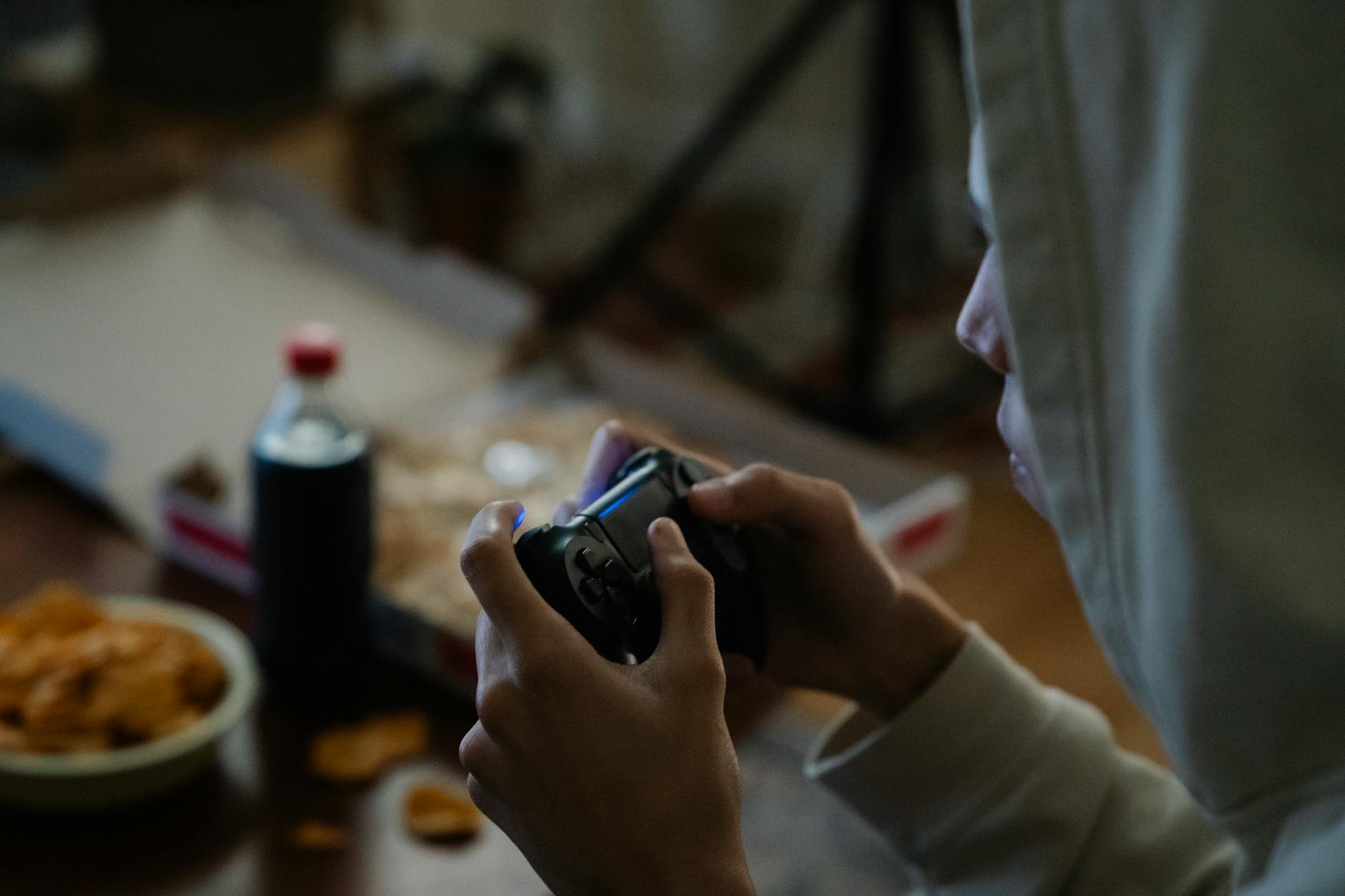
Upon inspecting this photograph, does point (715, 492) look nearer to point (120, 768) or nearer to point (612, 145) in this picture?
point (120, 768)

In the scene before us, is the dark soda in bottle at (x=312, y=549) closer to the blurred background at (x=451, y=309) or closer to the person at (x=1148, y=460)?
the blurred background at (x=451, y=309)

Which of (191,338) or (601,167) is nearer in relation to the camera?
(191,338)

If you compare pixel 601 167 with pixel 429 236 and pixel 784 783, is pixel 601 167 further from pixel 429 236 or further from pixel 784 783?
pixel 784 783

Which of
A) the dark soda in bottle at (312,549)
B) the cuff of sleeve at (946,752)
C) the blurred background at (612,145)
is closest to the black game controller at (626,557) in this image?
the cuff of sleeve at (946,752)

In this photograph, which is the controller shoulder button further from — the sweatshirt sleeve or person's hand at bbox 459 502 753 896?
the sweatshirt sleeve

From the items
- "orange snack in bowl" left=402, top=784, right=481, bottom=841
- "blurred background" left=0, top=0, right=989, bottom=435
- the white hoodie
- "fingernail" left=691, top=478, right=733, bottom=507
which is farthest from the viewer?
"blurred background" left=0, top=0, right=989, bottom=435

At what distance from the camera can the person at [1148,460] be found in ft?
1.40

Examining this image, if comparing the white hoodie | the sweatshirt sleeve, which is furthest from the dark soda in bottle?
the white hoodie

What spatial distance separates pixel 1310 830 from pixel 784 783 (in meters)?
0.36

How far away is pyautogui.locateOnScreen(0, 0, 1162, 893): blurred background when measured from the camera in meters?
0.80

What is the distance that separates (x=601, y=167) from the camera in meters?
2.92

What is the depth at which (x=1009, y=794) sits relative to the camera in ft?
2.33

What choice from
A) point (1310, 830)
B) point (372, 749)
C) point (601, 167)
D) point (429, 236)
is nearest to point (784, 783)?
point (372, 749)

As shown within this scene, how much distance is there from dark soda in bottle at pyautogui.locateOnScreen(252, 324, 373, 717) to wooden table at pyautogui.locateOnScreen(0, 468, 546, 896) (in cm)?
3
